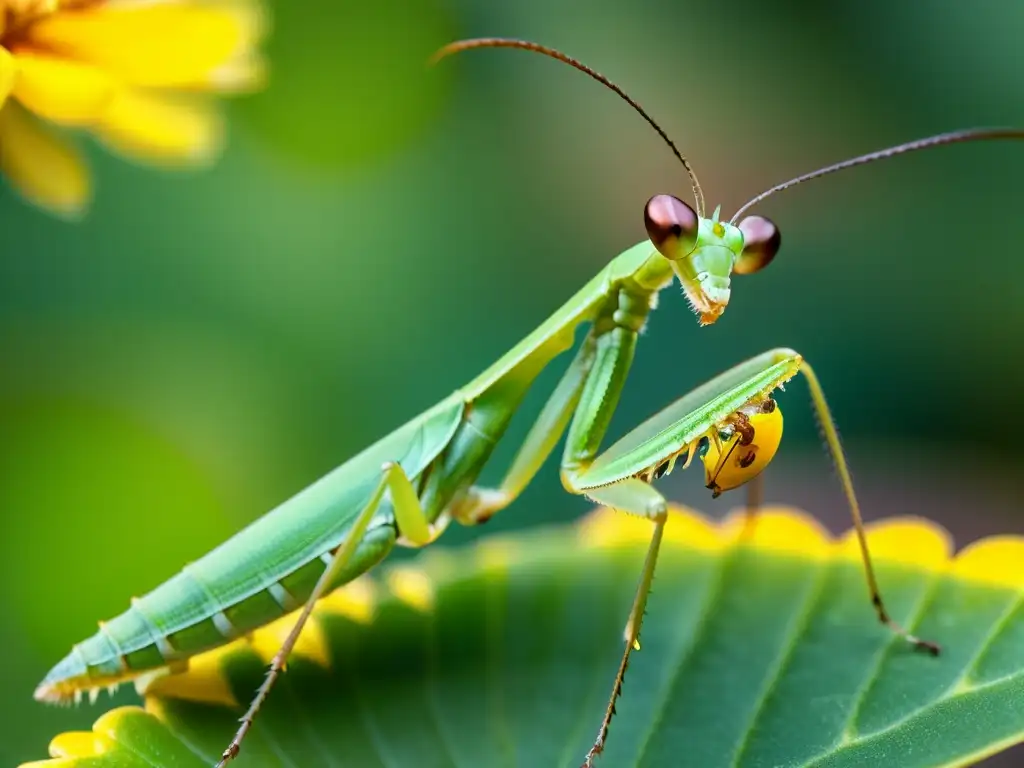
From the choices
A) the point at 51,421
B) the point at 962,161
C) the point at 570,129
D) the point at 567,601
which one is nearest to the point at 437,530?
the point at 567,601

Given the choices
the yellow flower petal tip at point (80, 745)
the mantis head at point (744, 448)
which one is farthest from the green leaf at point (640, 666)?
the mantis head at point (744, 448)

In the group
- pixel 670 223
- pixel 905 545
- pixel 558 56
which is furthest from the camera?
pixel 905 545

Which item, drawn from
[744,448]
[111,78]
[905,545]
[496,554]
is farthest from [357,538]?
[905,545]

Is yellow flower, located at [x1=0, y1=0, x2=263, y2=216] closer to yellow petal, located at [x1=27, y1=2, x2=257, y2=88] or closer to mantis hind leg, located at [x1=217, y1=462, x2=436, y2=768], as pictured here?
yellow petal, located at [x1=27, y1=2, x2=257, y2=88]

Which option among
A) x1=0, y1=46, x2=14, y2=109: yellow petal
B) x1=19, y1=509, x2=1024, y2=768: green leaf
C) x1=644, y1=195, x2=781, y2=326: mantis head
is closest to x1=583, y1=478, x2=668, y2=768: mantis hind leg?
x1=19, y1=509, x2=1024, y2=768: green leaf

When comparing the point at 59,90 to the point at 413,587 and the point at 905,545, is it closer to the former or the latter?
the point at 413,587

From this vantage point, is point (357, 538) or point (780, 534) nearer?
point (357, 538)

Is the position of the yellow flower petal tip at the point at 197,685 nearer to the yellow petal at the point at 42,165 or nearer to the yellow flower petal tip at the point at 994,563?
the yellow petal at the point at 42,165
